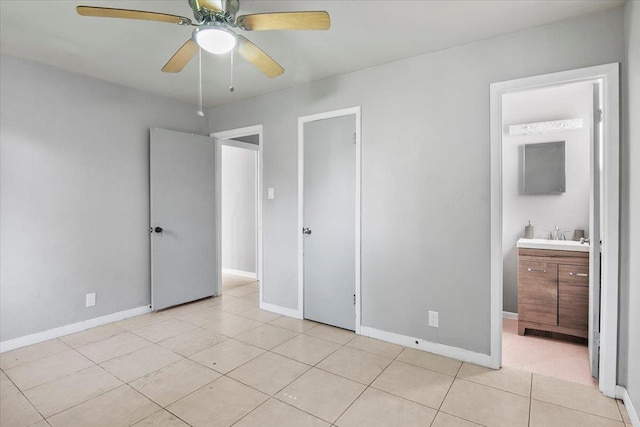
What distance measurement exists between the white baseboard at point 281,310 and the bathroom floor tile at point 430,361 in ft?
4.06

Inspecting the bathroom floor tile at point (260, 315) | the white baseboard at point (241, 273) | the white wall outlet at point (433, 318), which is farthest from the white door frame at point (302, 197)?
the white baseboard at point (241, 273)

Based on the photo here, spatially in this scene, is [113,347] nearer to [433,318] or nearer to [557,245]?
[433,318]

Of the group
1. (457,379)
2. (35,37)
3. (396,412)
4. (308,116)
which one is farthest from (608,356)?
(35,37)

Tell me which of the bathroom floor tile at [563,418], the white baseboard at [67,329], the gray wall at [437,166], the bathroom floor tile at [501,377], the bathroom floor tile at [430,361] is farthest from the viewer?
the white baseboard at [67,329]

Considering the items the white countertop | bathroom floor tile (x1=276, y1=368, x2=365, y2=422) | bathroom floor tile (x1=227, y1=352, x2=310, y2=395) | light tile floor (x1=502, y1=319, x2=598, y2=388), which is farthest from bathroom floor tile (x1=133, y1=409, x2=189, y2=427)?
the white countertop

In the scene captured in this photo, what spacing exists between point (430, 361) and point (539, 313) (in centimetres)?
127

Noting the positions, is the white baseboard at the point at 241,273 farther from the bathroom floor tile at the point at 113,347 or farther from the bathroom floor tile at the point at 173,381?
the bathroom floor tile at the point at 173,381

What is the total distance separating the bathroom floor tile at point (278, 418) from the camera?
1832mm

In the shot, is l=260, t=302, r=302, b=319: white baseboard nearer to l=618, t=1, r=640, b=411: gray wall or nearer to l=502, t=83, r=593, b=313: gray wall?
l=502, t=83, r=593, b=313: gray wall

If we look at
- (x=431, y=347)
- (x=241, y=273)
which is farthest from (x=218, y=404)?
(x=241, y=273)

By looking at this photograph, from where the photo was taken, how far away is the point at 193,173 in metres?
3.98

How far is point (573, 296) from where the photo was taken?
9.45 feet

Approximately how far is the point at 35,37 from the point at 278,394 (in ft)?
10.2

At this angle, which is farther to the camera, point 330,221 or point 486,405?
point 330,221
